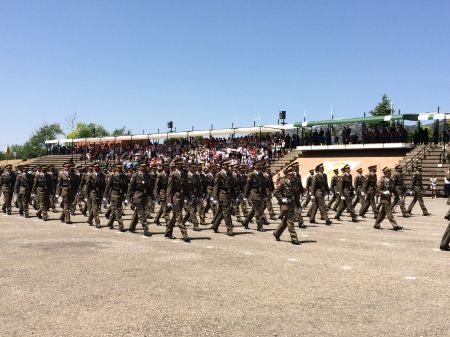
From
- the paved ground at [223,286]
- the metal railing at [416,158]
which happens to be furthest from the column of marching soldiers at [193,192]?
the metal railing at [416,158]

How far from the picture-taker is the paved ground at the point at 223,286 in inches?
241

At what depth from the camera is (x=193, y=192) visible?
14.9 metres

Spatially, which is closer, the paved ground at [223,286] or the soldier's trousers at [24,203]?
the paved ground at [223,286]

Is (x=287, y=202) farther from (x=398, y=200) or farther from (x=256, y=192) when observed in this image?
(x=398, y=200)

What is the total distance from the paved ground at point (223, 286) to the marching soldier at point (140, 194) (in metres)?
0.75

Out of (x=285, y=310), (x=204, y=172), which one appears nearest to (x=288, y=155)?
(x=204, y=172)

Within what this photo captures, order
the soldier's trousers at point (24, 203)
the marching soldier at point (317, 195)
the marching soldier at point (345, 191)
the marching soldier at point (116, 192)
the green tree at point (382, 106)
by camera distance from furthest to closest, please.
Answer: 1. the green tree at point (382, 106)
2. the soldier's trousers at point (24, 203)
3. the marching soldier at point (345, 191)
4. the marching soldier at point (317, 195)
5. the marching soldier at point (116, 192)

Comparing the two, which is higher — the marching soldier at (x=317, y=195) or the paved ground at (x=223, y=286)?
the marching soldier at (x=317, y=195)

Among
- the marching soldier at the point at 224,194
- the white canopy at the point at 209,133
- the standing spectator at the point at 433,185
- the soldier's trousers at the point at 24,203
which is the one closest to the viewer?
the marching soldier at the point at 224,194

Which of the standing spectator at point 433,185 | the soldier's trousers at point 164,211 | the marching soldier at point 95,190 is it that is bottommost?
the standing spectator at point 433,185

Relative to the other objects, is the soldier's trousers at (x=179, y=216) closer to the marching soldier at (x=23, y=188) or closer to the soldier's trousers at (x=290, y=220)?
the soldier's trousers at (x=290, y=220)

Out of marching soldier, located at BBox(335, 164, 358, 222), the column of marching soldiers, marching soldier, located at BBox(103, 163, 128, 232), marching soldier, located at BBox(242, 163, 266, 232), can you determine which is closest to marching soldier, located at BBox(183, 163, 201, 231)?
the column of marching soldiers

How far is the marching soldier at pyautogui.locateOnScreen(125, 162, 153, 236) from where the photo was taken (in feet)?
45.0

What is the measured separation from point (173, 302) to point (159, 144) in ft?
137
